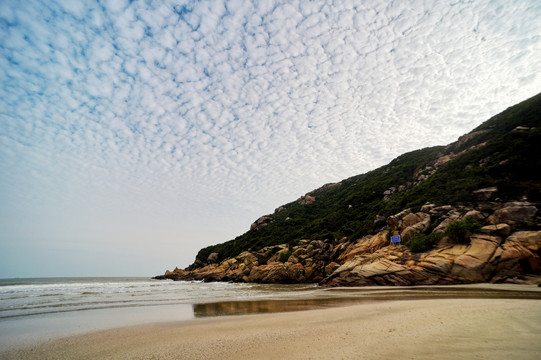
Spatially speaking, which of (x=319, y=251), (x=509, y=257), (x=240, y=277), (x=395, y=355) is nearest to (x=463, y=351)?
(x=395, y=355)

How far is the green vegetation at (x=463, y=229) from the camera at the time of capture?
74.3ft

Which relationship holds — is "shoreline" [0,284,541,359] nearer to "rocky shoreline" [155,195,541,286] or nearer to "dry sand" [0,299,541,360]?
"dry sand" [0,299,541,360]

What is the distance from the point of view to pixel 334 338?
6523 millimetres

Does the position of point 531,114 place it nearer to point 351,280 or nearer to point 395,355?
point 351,280

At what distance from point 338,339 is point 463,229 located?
23.7 meters

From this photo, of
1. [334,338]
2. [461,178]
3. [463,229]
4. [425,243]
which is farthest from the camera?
[461,178]

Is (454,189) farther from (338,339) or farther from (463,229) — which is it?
(338,339)

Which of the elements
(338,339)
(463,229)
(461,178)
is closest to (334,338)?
(338,339)

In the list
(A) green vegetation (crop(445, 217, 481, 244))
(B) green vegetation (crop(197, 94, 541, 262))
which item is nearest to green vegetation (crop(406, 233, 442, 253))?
(A) green vegetation (crop(445, 217, 481, 244))

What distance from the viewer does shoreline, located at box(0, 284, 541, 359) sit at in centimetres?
507

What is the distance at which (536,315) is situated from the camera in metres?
6.92

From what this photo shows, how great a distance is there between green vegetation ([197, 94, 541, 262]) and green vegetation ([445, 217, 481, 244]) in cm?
593

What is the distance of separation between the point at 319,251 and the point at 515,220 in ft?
85.0

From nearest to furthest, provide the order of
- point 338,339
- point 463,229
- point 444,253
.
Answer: point 338,339 → point 444,253 → point 463,229
